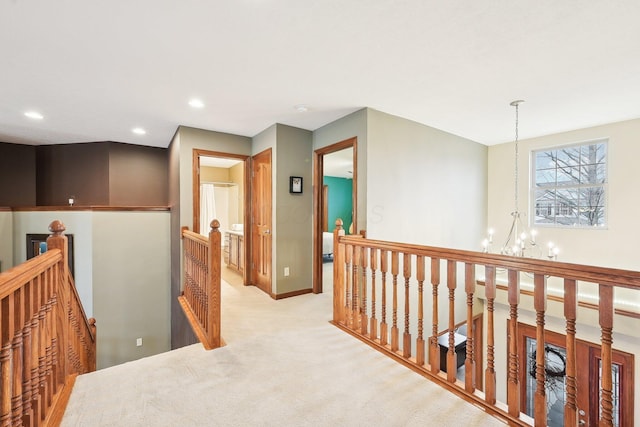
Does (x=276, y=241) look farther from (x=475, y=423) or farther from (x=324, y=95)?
(x=475, y=423)

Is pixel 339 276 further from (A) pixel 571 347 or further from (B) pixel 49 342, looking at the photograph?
(B) pixel 49 342

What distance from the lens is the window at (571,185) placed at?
13.1ft

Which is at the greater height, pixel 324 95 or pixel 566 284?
pixel 324 95

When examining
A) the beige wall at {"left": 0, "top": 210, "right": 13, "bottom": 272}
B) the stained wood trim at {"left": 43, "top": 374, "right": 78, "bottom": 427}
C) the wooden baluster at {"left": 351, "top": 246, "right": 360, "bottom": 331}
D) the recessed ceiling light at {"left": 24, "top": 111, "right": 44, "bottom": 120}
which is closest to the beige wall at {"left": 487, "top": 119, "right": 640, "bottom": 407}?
the wooden baluster at {"left": 351, "top": 246, "right": 360, "bottom": 331}

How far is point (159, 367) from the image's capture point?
2002 mm

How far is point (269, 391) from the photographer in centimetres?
176

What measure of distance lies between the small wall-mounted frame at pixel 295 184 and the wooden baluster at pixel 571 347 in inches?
119

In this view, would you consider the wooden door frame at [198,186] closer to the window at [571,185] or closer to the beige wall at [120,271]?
the beige wall at [120,271]

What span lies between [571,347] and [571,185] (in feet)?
13.5

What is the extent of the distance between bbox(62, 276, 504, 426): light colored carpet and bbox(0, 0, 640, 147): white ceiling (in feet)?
7.49

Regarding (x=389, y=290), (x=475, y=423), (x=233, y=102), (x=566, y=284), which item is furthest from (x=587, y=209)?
(x=233, y=102)

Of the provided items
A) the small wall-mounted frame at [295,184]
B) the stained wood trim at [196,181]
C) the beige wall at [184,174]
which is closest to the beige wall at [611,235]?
the small wall-mounted frame at [295,184]

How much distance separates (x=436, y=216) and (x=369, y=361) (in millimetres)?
2578

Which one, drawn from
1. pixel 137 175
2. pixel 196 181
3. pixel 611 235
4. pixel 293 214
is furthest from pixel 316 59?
pixel 611 235
